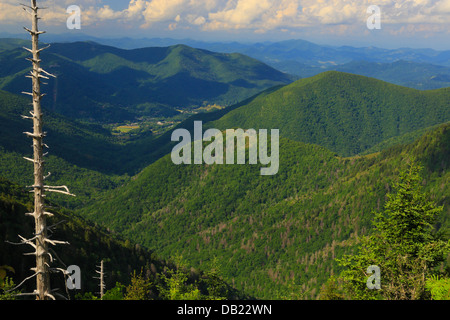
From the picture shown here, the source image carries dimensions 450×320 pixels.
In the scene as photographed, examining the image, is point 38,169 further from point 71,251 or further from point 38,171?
point 71,251

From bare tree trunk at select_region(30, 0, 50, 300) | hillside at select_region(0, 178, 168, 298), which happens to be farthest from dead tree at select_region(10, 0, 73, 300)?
hillside at select_region(0, 178, 168, 298)

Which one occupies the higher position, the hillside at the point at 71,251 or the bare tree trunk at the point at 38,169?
the bare tree trunk at the point at 38,169

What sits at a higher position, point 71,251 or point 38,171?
point 38,171

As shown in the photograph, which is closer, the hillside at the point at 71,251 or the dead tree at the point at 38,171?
the dead tree at the point at 38,171

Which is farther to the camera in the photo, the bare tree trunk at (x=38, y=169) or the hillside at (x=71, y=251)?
the hillside at (x=71, y=251)

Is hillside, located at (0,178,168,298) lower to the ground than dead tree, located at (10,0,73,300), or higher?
lower

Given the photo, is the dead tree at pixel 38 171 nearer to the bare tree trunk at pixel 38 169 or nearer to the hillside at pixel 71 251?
the bare tree trunk at pixel 38 169

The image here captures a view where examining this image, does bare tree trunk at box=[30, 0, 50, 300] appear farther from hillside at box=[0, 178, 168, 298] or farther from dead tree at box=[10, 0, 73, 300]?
hillside at box=[0, 178, 168, 298]

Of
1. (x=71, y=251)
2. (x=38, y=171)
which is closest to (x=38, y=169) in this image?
(x=38, y=171)

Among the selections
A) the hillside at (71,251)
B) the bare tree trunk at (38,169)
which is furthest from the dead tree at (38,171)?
the hillside at (71,251)

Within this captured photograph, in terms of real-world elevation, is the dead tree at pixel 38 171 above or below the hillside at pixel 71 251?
above

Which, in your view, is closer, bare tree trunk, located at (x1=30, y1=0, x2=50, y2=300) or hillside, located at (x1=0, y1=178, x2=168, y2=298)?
bare tree trunk, located at (x1=30, y1=0, x2=50, y2=300)
